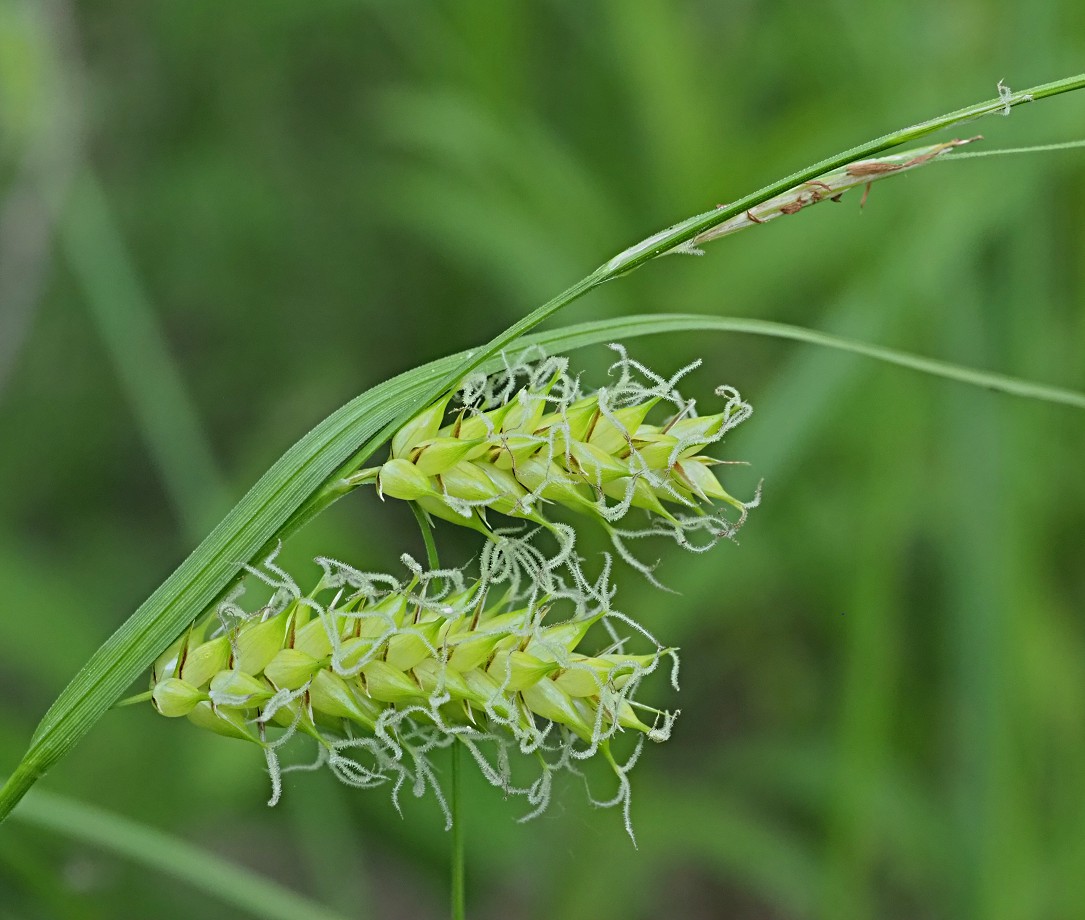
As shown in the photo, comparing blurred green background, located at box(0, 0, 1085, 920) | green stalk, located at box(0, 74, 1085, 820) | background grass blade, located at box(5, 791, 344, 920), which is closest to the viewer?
green stalk, located at box(0, 74, 1085, 820)

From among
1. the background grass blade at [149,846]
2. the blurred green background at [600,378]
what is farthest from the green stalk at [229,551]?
the blurred green background at [600,378]

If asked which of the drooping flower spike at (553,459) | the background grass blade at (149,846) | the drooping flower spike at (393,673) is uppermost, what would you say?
the drooping flower spike at (553,459)

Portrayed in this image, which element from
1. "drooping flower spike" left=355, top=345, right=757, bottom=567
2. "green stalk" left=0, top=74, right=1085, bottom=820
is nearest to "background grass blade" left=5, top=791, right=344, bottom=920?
"green stalk" left=0, top=74, right=1085, bottom=820

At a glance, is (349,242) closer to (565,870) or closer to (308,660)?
(565,870)

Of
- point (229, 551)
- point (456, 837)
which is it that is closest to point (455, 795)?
point (456, 837)

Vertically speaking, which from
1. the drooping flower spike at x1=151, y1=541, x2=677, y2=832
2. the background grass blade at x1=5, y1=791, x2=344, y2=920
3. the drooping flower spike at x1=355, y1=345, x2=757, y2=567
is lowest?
the background grass blade at x1=5, y1=791, x2=344, y2=920

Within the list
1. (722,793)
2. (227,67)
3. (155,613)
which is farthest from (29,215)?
(155,613)

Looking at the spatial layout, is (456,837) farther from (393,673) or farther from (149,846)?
(149,846)

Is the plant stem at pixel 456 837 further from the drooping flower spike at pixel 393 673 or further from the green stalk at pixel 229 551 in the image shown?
the green stalk at pixel 229 551

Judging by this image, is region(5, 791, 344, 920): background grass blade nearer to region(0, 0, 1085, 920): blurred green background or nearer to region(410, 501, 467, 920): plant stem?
region(0, 0, 1085, 920): blurred green background
